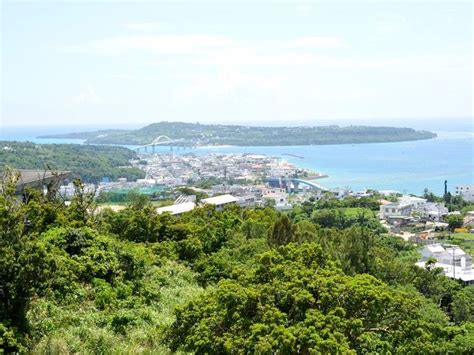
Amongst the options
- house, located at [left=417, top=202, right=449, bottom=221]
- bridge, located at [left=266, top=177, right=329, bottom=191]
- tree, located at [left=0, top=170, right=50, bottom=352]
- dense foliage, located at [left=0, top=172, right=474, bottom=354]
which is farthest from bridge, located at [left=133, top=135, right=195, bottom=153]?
tree, located at [left=0, top=170, right=50, bottom=352]

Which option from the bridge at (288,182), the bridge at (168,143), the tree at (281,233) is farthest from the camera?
the bridge at (168,143)

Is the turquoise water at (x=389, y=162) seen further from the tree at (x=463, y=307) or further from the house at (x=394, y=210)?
the tree at (x=463, y=307)

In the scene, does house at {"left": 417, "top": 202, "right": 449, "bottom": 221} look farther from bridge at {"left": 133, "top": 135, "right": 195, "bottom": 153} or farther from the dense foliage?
bridge at {"left": 133, "top": 135, "right": 195, "bottom": 153}

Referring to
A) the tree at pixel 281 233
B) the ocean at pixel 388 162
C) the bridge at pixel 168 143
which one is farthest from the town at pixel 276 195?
the bridge at pixel 168 143

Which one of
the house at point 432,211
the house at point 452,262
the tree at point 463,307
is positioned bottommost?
the house at point 432,211

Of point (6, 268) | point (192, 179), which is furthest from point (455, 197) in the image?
point (6, 268)

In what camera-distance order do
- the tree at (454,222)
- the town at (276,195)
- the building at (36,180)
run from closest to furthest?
the building at (36,180) → the town at (276,195) → the tree at (454,222)
